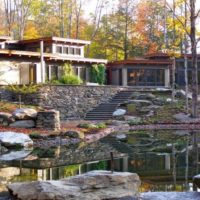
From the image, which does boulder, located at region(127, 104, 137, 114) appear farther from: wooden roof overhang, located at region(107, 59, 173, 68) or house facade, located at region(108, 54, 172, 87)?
house facade, located at region(108, 54, 172, 87)

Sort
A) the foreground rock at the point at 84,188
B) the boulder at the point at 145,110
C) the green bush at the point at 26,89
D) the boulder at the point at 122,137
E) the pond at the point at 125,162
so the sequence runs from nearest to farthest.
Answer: the foreground rock at the point at 84,188 < the pond at the point at 125,162 < the boulder at the point at 122,137 < the green bush at the point at 26,89 < the boulder at the point at 145,110

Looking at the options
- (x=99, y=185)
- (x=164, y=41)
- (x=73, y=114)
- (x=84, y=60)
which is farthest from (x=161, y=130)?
(x=164, y=41)

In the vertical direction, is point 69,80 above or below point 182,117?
above

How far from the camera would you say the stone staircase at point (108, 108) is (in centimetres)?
3125

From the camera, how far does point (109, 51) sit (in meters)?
56.0

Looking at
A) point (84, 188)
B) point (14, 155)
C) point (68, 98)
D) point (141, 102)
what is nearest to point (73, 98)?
point (68, 98)

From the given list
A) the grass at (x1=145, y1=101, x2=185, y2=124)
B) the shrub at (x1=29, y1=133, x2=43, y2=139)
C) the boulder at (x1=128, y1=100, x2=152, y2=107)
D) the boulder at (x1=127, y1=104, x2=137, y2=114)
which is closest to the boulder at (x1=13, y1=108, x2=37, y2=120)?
the shrub at (x1=29, y1=133, x2=43, y2=139)

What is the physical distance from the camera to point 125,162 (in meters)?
14.9

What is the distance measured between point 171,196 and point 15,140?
10.9 meters

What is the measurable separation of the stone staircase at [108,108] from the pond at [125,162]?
9.40 m

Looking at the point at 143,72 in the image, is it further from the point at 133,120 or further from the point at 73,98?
the point at 133,120

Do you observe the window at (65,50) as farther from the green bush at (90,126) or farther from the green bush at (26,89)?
Result: the green bush at (90,126)

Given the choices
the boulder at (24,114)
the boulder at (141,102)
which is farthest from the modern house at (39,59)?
A: the boulder at (24,114)

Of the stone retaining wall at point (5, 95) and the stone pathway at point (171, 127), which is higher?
the stone retaining wall at point (5, 95)
